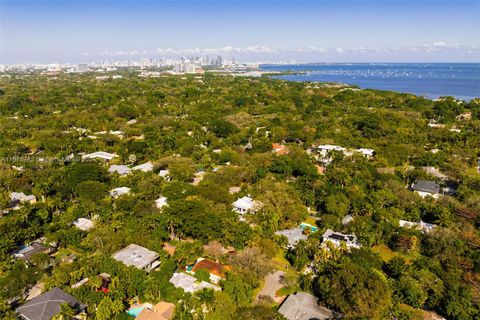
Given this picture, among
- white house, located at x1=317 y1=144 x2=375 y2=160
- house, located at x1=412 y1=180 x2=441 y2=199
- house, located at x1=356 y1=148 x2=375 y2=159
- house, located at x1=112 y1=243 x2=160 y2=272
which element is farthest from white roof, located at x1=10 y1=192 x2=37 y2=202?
house, located at x1=356 y1=148 x2=375 y2=159

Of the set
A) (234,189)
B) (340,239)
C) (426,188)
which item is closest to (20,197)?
(234,189)

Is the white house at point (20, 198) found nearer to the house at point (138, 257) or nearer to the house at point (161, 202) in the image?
the house at point (161, 202)

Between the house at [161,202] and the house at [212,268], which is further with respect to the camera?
the house at [161,202]

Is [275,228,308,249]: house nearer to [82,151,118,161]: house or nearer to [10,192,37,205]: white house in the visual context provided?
[10,192,37,205]: white house

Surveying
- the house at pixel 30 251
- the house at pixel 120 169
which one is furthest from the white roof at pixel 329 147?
the house at pixel 30 251

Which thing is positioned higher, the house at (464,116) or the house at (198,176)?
the house at (464,116)

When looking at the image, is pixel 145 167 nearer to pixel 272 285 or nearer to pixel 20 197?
pixel 20 197
